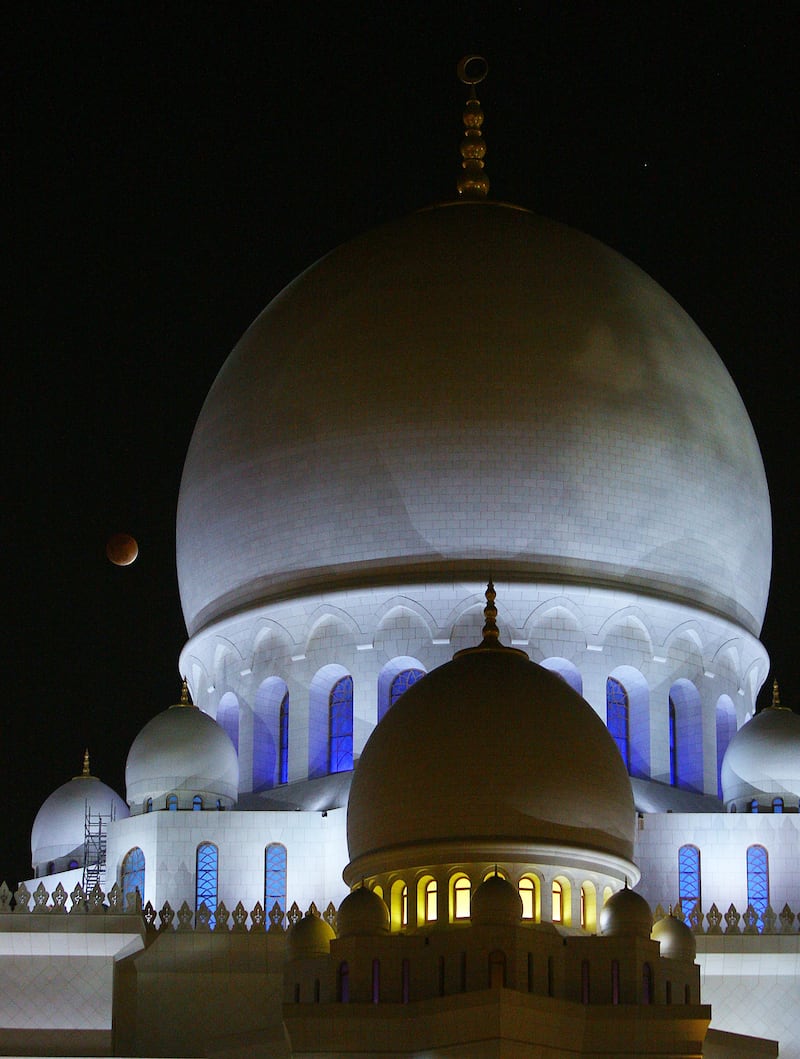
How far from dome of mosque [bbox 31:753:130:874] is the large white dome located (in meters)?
4.94

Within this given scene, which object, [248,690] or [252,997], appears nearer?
[252,997]

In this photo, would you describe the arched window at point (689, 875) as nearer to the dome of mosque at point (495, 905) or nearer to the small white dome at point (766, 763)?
the small white dome at point (766, 763)

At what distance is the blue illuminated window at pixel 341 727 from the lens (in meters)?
56.1

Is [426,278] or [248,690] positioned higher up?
[426,278]

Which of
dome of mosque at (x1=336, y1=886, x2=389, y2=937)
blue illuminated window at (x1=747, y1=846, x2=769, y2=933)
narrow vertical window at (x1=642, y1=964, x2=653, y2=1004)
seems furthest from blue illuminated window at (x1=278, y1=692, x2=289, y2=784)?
narrow vertical window at (x1=642, y1=964, x2=653, y2=1004)

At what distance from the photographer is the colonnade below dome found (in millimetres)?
55688

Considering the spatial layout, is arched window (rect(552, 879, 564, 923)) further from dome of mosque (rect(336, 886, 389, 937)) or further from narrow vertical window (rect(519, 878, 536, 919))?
dome of mosque (rect(336, 886, 389, 937))

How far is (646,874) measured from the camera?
53.3 meters

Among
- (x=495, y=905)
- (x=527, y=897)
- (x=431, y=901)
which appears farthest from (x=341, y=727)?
(x=495, y=905)

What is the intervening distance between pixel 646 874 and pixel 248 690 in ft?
32.4

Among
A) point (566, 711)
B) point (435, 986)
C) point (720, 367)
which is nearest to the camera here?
point (435, 986)

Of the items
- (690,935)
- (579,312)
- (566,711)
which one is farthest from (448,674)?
(579,312)

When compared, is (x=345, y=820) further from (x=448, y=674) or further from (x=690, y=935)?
(x=690, y=935)

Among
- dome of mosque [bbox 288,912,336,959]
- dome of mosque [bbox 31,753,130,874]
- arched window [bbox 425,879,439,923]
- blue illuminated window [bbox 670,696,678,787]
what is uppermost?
blue illuminated window [bbox 670,696,678,787]
